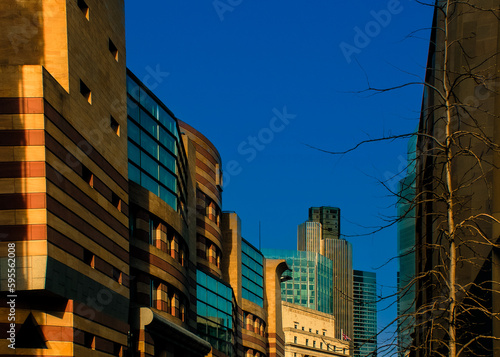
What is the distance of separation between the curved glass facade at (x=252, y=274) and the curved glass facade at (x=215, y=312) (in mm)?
13861

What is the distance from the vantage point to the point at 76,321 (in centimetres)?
3447

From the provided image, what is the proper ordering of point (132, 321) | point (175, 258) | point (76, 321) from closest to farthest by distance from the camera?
point (76, 321), point (132, 321), point (175, 258)

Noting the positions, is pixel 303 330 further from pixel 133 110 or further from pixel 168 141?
pixel 133 110

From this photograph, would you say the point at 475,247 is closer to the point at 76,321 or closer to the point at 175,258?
the point at 76,321

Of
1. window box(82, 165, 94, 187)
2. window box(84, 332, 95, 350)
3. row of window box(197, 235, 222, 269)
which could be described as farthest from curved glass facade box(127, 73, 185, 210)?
row of window box(197, 235, 222, 269)

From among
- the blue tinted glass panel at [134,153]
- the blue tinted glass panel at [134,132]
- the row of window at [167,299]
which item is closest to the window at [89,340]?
the row of window at [167,299]

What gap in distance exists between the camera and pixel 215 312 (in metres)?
67.3

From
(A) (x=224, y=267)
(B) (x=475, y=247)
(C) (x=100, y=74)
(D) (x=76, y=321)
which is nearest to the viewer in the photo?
(B) (x=475, y=247)

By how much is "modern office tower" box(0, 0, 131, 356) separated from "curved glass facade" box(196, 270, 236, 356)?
21.9 m

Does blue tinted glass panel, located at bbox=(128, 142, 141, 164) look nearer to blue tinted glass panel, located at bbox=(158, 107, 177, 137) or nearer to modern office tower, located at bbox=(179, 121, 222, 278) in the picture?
blue tinted glass panel, located at bbox=(158, 107, 177, 137)

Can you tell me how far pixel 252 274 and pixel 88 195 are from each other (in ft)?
188

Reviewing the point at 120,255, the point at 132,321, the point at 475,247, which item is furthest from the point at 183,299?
the point at 475,247

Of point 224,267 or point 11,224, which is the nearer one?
point 11,224

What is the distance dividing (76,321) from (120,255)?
289 inches
